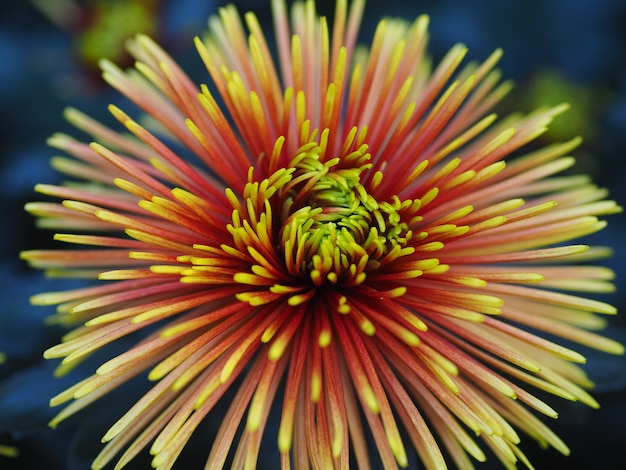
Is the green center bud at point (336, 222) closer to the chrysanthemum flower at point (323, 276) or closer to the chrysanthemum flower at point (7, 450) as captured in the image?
the chrysanthemum flower at point (323, 276)

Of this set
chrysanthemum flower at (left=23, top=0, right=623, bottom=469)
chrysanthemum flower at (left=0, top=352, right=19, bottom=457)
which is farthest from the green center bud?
chrysanthemum flower at (left=0, top=352, right=19, bottom=457)

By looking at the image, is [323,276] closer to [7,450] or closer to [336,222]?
[336,222]

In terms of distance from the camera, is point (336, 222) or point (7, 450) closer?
point (336, 222)

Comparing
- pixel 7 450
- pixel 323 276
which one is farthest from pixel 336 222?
pixel 7 450

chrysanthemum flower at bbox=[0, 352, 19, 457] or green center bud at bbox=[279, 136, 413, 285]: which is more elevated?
green center bud at bbox=[279, 136, 413, 285]

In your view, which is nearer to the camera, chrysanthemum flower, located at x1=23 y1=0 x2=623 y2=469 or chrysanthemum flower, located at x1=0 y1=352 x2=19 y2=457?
chrysanthemum flower, located at x1=23 y1=0 x2=623 y2=469

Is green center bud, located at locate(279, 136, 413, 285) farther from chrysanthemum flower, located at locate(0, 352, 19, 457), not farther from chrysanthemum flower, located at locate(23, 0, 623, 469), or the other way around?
chrysanthemum flower, located at locate(0, 352, 19, 457)

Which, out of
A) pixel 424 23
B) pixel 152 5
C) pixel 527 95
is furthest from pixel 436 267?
pixel 152 5

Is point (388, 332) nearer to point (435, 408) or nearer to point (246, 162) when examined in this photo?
point (435, 408)
